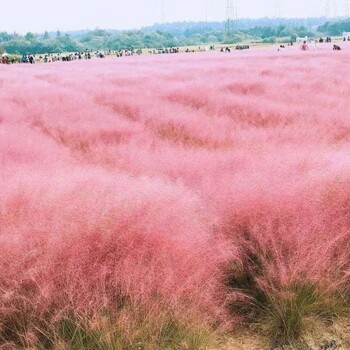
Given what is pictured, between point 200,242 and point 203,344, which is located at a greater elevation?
point 200,242

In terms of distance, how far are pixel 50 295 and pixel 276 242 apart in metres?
1.64

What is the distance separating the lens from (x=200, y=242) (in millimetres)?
3639

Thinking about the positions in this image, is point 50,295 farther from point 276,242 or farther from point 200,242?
point 276,242

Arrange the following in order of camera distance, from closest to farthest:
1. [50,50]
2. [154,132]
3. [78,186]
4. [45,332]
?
[45,332] < [78,186] < [154,132] < [50,50]

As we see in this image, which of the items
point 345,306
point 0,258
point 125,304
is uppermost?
point 0,258

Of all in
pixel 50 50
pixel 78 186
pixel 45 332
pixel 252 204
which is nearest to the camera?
pixel 45 332

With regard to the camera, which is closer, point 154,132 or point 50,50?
point 154,132

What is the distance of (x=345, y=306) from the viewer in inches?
133

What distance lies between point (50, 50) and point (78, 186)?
133m

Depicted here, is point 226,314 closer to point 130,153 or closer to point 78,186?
point 78,186

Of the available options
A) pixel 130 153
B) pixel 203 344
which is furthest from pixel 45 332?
pixel 130 153

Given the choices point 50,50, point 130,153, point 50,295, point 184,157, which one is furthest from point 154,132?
point 50,50

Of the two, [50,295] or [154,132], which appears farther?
[154,132]

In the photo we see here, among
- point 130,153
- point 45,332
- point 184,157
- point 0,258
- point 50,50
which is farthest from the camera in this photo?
point 50,50
